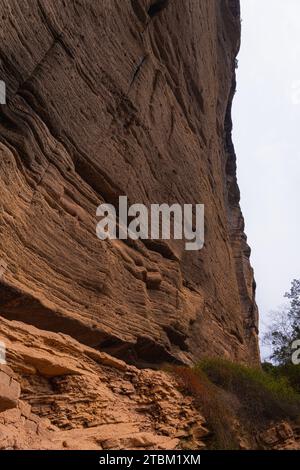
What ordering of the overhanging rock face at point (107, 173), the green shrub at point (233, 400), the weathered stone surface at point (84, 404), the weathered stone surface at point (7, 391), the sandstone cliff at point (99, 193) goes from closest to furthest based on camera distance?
the weathered stone surface at point (7, 391) → the weathered stone surface at point (84, 404) → the sandstone cliff at point (99, 193) → the green shrub at point (233, 400) → the overhanging rock face at point (107, 173)

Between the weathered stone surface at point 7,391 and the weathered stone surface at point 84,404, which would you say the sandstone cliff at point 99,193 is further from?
the weathered stone surface at point 7,391

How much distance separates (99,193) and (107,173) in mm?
605

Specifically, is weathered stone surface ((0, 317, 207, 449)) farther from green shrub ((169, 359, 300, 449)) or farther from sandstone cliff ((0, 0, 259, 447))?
green shrub ((169, 359, 300, 449))

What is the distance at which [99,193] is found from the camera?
1265cm

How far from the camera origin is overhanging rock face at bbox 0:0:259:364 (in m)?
9.98

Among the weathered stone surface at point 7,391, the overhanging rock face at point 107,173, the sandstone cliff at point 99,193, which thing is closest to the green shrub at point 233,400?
the sandstone cliff at point 99,193

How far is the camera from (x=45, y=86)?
1130cm

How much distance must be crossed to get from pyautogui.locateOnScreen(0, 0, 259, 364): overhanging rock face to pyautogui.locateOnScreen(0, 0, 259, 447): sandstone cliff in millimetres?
39

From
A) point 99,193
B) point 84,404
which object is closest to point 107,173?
point 99,193

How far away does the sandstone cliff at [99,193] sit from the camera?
9.22 metres

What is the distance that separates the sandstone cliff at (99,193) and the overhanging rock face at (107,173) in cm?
4

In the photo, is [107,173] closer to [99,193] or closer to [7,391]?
[99,193]

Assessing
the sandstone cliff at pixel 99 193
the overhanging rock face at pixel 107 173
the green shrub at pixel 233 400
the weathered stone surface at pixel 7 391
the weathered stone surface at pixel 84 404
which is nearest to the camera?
the weathered stone surface at pixel 7 391

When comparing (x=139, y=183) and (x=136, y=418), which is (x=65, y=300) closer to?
(x=136, y=418)
